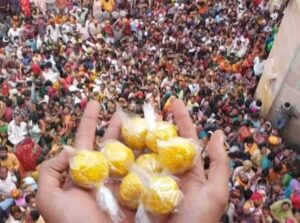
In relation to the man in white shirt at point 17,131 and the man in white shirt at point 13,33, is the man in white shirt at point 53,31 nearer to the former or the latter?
the man in white shirt at point 13,33

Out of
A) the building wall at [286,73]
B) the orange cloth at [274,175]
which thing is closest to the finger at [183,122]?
the orange cloth at [274,175]

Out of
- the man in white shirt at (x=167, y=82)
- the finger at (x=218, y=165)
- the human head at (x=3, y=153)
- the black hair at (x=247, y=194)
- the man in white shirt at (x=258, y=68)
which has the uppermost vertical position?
the finger at (x=218, y=165)

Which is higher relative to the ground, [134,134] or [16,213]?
[134,134]

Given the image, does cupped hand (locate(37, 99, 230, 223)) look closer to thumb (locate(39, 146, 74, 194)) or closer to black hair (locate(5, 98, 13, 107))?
thumb (locate(39, 146, 74, 194))

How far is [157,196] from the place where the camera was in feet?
11.6

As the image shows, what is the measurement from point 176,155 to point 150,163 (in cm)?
24

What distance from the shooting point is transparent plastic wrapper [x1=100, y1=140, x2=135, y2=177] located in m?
3.82

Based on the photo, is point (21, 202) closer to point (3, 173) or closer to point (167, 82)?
point (3, 173)

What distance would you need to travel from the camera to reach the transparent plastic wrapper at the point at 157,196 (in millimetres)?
3521

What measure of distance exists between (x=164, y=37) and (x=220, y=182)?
359 inches

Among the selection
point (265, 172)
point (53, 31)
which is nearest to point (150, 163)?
point (265, 172)

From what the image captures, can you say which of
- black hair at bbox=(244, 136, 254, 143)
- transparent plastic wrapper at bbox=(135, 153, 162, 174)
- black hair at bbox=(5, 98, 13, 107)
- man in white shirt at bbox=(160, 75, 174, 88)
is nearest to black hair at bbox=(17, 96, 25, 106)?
black hair at bbox=(5, 98, 13, 107)

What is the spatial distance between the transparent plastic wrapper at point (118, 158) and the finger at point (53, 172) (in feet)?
0.98

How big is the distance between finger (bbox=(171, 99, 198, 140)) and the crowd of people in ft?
4.86
